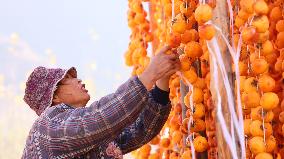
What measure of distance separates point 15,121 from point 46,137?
10426 mm

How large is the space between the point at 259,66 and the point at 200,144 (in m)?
0.47

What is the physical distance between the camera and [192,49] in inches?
84.9

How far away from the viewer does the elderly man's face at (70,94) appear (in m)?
2.61

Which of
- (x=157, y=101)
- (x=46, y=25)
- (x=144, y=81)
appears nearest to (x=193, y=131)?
(x=144, y=81)

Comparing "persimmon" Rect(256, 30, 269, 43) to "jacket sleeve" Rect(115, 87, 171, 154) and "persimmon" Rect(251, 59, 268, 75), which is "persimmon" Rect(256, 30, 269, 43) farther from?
"jacket sleeve" Rect(115, 87, 171, 154)

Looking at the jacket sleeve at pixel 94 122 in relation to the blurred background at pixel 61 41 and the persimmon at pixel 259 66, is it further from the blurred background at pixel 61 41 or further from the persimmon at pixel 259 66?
the blurred background at pixel 61 41

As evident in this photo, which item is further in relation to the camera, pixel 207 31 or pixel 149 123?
pixel 149 123

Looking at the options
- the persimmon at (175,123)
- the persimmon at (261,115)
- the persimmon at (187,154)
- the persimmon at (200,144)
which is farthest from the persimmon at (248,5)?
the persimmon at (175,123)

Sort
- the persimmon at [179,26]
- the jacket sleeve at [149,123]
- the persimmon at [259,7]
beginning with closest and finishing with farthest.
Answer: the persimmon at [259,7] → the persimmon at [179,26] → the jacket sleeve at [149,123]

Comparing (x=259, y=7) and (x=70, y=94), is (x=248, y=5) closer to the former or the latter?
(x=259, y=7)

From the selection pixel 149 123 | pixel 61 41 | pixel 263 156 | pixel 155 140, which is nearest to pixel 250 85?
pixel 263 156

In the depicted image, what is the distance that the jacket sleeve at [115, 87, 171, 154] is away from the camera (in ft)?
8.86

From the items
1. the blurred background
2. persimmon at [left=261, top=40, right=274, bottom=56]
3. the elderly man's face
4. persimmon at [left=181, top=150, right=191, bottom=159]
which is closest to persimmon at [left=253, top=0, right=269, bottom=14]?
persimmon at [left=261, top=40, right=274, bottom=56]

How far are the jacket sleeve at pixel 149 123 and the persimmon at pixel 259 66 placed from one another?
31.8 inches
